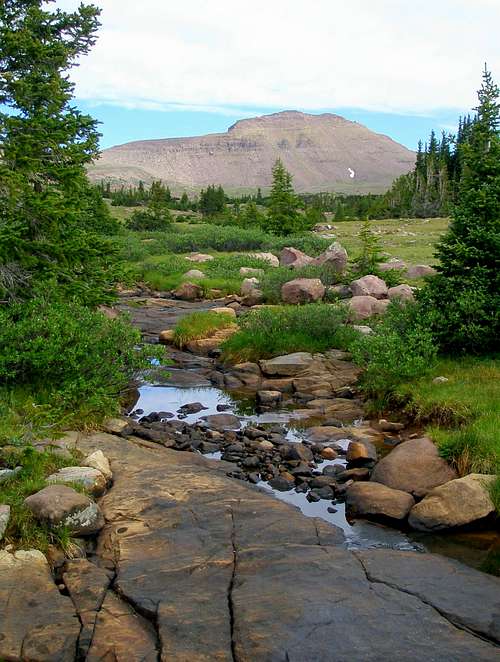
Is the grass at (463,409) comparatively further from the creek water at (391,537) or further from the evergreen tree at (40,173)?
the evergreen tree at (40,173)

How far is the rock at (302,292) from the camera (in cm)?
2452

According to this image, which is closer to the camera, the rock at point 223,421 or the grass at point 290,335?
the rock at point 223,421

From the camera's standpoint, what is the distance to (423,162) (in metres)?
84.7

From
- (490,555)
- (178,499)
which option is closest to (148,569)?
(178,499)

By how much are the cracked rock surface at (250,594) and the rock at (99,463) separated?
0.57m

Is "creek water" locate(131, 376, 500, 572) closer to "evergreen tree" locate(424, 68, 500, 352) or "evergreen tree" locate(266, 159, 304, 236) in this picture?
"evergreen tree" locate(424, 68, 500, 352)

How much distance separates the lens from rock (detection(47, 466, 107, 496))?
862cm

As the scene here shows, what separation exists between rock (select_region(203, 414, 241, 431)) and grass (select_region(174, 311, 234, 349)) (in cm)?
700

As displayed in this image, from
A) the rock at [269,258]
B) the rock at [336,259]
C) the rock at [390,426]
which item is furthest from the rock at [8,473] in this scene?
the rock at [269,258]

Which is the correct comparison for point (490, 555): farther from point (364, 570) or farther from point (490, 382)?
point (490, 382)

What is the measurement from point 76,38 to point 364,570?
12.7 meters

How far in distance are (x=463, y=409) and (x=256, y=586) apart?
6.29 meters

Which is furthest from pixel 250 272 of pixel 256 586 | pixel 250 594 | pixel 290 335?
pixel 250 594

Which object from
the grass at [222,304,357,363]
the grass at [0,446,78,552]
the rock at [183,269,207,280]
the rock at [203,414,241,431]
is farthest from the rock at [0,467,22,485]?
the rock at [183,269,207,280]
